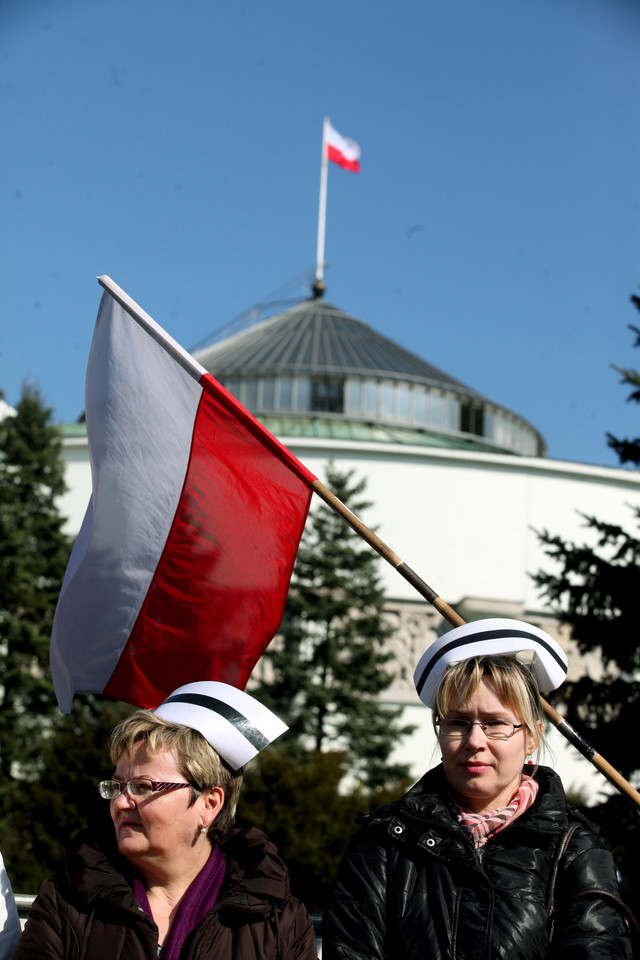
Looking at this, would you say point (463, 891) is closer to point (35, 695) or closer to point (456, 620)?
point (456, 620)

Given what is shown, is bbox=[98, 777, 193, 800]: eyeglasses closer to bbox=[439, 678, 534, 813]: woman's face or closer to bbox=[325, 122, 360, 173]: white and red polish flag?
bbox=[439, 678, 534, 813]: woman's face

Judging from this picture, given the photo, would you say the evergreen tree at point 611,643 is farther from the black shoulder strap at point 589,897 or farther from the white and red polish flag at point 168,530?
the black shoulder strap at point 589,897

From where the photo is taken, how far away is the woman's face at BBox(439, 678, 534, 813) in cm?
265

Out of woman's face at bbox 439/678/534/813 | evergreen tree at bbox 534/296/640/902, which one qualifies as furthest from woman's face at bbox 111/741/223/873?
evergreen tree at bbox 534/296/640/902

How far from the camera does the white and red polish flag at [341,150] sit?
39.0 m

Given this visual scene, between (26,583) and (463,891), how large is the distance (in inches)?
818

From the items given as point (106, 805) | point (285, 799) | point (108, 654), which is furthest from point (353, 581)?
point (106, 805)

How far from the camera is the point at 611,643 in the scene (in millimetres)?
10797

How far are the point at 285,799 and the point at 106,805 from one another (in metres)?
14.9

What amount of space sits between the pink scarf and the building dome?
24925mm

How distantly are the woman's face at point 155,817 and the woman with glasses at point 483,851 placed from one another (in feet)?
1.38

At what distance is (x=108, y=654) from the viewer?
4.23 metres

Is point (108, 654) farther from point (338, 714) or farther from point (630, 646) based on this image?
point (338, 714)

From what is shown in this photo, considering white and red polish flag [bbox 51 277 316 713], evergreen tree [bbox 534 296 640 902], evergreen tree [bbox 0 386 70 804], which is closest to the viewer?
white and red polish flag [bbox 51 277 316 713]
